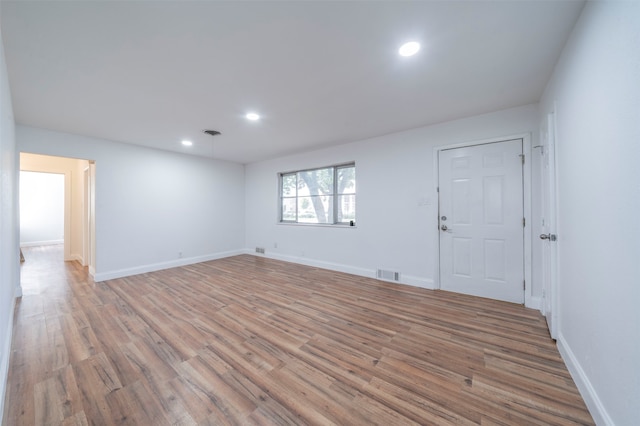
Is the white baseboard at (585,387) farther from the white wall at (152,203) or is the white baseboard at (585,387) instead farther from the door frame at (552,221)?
the white wall at (152,203)

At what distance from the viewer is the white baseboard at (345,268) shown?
3.58 m

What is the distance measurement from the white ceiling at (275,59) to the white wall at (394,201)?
0.28 meters

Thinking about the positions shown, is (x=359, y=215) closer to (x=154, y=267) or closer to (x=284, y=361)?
(x=284, y=361)

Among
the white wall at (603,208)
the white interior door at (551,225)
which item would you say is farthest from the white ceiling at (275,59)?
the white interior door at (551,225)

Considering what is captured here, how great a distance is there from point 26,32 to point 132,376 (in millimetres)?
2569

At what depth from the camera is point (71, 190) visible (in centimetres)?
587

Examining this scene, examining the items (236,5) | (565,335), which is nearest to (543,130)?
(565,335)

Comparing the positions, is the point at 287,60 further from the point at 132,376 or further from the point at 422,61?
the point at 132,376

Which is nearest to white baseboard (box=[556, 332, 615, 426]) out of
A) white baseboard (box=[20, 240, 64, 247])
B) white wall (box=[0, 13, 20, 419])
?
white wall (box=[0, 13, 20, 419])

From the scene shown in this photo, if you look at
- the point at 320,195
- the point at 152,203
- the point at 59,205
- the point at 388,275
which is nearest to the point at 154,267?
the point at 152,203

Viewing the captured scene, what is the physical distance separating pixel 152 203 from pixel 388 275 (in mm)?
4770

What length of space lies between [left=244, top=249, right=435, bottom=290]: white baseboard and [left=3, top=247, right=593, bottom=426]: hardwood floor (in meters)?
0.22

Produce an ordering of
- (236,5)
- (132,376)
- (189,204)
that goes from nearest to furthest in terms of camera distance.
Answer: (236,5)
(132,376)
(189,204)

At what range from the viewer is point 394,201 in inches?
153
